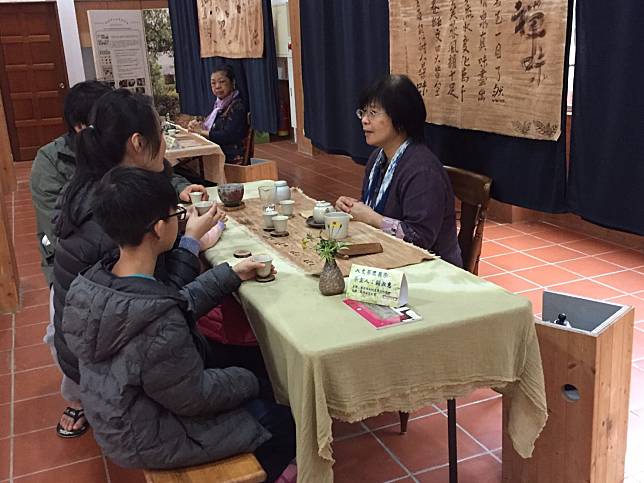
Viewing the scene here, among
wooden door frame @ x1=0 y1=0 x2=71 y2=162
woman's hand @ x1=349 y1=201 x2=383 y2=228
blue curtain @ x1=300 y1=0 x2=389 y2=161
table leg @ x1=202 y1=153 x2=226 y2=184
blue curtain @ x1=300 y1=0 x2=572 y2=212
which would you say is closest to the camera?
woman's hand @ x1=349 y1=201 x2=383 y2=228

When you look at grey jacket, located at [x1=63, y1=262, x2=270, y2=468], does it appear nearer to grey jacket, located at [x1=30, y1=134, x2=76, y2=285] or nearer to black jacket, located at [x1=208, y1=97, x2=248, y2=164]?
grey jacket, located at [x1=30, y1=134, x2=76, y2=285]

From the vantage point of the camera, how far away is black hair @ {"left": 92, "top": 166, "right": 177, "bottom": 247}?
1437 millimetres

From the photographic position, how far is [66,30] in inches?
326

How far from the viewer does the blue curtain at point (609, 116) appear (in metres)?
2.17

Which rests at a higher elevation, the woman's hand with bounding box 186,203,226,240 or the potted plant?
the woman's hand with bounding box 186,203,226,240

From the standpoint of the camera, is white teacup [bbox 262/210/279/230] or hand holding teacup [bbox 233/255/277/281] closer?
hand holding teacup [bbox 233/255/277/281]

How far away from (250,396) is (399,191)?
1.00 meters

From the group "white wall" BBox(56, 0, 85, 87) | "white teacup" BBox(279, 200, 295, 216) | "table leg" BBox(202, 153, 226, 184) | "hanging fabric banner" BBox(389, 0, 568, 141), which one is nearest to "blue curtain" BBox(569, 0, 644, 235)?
"hanging fabric banner" BBox(389, 0, 568, 141)

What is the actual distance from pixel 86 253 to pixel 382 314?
83 cm

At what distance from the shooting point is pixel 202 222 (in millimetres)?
2010

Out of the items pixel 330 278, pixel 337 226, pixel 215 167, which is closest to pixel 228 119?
pixel 215 167

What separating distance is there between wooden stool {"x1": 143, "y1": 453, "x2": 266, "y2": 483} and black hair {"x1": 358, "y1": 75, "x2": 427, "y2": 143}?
1325 mm

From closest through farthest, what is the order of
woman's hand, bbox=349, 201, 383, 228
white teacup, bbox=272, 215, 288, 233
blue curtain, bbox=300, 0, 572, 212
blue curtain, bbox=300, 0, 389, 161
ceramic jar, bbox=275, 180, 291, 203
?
white teacup, bbox=272, 215, 288, 233
woman's hand, bbox=349, 201, 383, 228
ceramic jar, bbox=275, 180, 291, 203
blue curtain, bbox=300, 0, 572, 212
blue curtain, bbox=300, 0, 389, 161

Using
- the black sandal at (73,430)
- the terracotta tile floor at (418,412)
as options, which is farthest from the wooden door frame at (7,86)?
the black sandal at (73,430)
